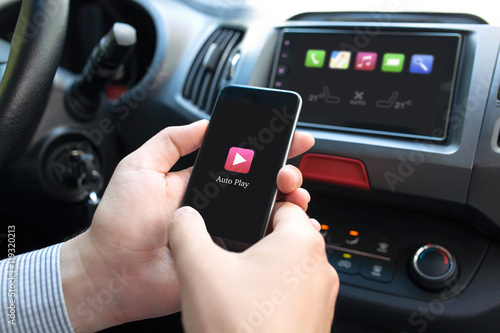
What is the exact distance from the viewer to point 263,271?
463mm

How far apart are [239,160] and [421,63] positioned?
1.16 feet

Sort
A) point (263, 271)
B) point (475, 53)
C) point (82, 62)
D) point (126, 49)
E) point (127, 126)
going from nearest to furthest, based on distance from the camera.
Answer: point (263, 271)
point (475, 53)
point (126, 49)
point (127, 126)
point (82, 62)

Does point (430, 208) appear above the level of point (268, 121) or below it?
below

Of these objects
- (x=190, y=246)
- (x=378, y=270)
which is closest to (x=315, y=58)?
(x=378, y=270)

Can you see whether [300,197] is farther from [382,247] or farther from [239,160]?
[382,247]

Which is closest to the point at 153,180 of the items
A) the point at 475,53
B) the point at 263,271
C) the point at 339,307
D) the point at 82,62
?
the point at 263,271

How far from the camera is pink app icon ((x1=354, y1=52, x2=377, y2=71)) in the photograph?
83cm

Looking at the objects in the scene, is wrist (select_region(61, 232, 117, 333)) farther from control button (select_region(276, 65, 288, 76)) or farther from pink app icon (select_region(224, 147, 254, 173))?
control button (select_region(276, 65, 288, 76))

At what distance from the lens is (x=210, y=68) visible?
971 millimetres

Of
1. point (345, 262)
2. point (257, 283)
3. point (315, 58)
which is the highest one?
→ point (315, 58)

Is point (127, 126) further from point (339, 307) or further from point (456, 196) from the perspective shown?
point (456, 196)

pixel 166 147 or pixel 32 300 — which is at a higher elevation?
pixel 166 147

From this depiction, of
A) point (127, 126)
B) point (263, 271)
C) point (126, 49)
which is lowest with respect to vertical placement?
point (127, 126)

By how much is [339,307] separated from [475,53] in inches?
18.7
